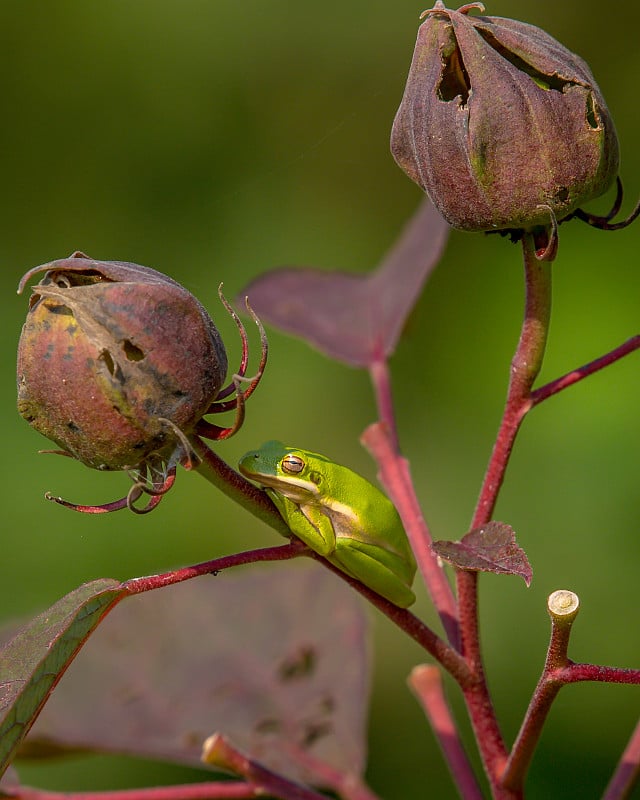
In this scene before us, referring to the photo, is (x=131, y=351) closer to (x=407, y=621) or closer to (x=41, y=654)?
(x=41, y=654)

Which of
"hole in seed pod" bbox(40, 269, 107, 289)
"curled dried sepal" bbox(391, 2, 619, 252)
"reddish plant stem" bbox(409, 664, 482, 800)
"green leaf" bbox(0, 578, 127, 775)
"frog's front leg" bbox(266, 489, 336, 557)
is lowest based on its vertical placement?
"reddish plant stem" bbox(409, 664, 482, 800)

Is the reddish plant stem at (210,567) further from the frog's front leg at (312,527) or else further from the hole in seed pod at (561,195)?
the hole in seed pod at (561,195)

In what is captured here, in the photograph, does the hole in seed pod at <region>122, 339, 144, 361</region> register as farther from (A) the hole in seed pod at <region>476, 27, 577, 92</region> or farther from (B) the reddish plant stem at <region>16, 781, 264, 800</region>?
(B) the reddish plant stem at <region>16, 781, 264, 800</region>

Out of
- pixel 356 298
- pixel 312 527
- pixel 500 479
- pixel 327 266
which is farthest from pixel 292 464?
pixel 327 266

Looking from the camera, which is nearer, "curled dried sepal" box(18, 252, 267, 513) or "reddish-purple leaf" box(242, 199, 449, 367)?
"curled dried sepal" box(18, 252, 267, 513)

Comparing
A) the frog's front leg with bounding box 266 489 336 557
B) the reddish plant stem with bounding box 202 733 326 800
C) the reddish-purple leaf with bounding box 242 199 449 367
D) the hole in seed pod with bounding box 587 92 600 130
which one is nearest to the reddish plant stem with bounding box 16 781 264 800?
the reddish plant stem with bounding box 202 733 326 800

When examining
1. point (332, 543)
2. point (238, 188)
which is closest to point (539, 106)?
point (332, 543)
